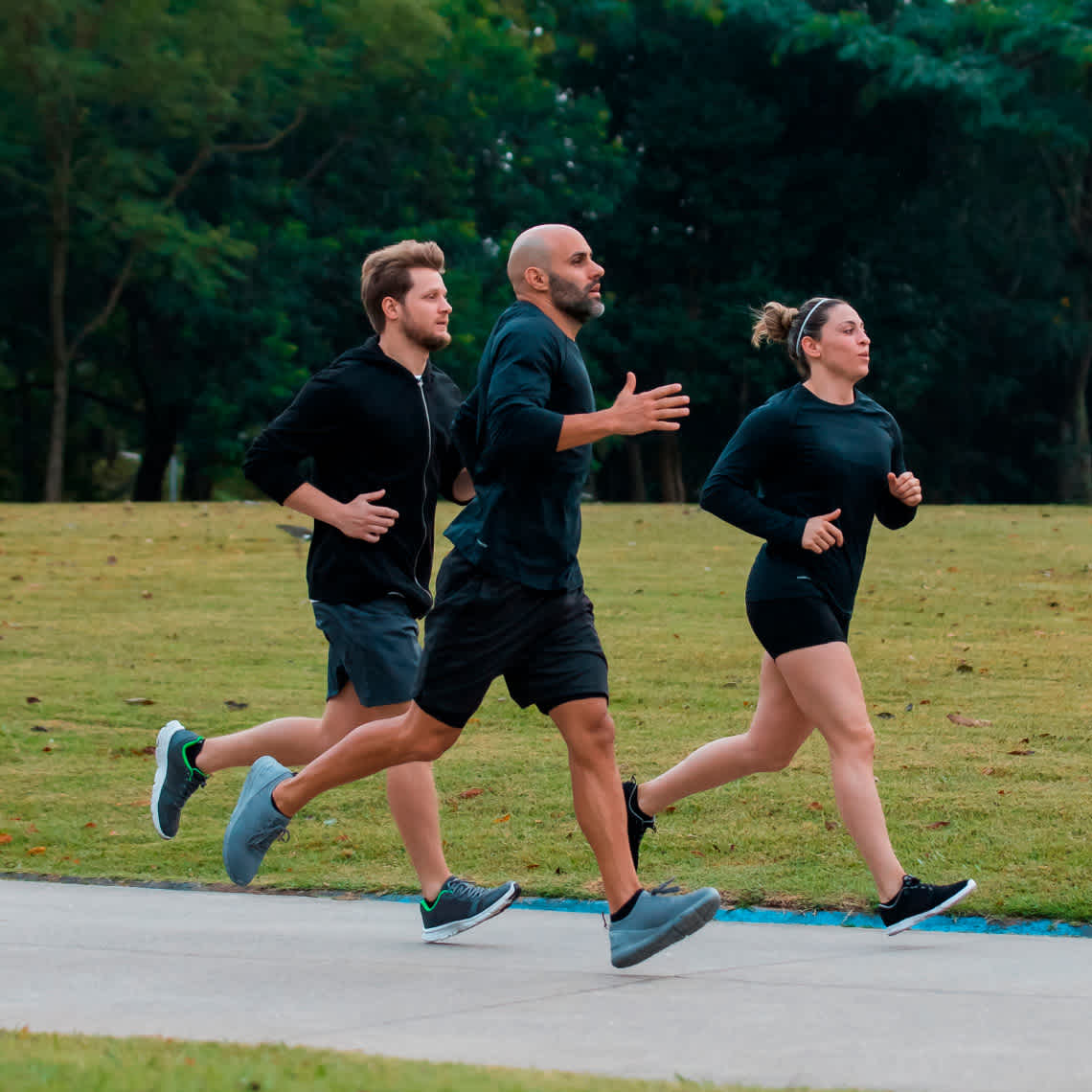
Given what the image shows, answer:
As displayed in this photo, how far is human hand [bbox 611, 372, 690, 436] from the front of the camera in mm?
4910

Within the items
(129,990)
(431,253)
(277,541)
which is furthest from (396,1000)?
(277,541)

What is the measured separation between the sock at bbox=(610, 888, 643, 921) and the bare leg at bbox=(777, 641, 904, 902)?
29.0 inches

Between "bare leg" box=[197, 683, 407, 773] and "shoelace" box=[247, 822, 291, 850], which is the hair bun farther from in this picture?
"shoelace" box=[247, 822, 291, 850]

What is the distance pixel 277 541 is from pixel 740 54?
26.5 metres

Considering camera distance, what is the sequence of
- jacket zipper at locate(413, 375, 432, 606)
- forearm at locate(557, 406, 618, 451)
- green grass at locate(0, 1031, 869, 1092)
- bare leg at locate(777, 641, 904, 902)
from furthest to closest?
jacket zipper at locate(413, 375, 432, 606), bare leg at locate(777, 641, 904, 902), forearm at locate(557, 406, 618, 451), green grass at locate(0, 1031, 869, 1092)

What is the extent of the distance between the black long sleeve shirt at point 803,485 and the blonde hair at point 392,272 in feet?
3.66

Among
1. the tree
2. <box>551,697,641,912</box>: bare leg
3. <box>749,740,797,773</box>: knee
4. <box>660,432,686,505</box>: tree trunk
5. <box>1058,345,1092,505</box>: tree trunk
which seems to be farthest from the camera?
<box>660,432,686,505</box>: tree trunk

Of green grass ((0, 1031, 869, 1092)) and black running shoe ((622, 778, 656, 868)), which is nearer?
green grass ((0, 1031, 869, 1092))

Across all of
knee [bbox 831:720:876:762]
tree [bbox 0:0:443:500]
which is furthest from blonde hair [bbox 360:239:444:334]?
tree [bbox 0:0:443:500]

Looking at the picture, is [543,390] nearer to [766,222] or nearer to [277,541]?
[277,541]

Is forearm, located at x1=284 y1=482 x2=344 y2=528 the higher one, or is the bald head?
the bald head

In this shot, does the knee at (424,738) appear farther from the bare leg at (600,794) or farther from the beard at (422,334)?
the beard at (422,334)

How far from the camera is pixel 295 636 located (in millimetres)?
13484

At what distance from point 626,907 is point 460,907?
70cm
